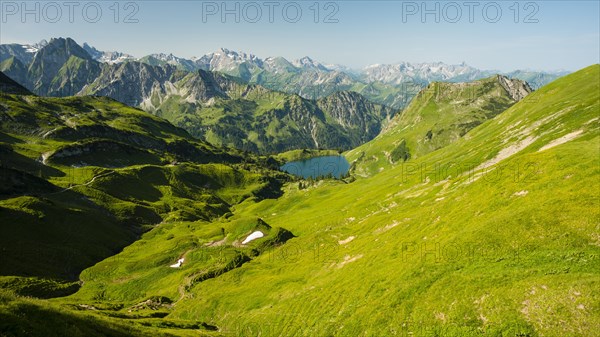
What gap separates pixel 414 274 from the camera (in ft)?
147

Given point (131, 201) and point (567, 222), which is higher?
point (567, 222)

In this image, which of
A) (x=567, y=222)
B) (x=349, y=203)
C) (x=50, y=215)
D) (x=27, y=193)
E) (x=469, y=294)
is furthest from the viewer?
(x=349, y=203)

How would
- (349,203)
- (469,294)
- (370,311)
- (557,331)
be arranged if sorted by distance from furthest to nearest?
(349,203)
(370,311)
(469,294)
(557,331)

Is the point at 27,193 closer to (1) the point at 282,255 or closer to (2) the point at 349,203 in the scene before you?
(1) the point at 282,255

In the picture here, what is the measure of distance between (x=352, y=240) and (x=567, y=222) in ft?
168

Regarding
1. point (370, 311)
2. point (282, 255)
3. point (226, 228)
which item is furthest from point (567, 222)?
point (226, 228)

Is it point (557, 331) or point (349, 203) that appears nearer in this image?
point (557, 331)

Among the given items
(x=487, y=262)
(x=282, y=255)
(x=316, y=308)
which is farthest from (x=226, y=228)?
(x=487, y=262)

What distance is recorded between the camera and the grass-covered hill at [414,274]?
104ft

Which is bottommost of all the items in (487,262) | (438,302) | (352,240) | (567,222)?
(352,240)

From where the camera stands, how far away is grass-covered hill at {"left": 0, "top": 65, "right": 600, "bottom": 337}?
1246 inches

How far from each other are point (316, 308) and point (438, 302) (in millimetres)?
21082

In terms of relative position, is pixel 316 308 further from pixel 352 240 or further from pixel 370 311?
pixel 352 240

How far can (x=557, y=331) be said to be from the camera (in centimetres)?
2881
